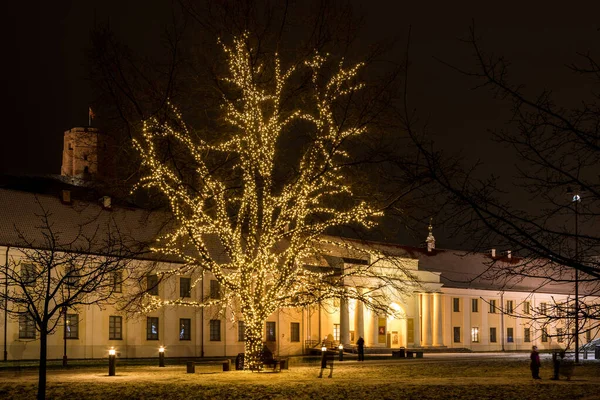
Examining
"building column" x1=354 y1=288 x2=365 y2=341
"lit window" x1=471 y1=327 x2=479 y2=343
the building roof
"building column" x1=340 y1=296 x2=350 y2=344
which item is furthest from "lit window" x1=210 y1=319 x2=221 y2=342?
"lit window" x1=471 y1=327 x2=479 y2=343

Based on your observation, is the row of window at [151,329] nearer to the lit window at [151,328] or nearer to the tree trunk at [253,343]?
the lit window at [151,328]

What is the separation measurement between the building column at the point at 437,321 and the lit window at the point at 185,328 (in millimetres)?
32371

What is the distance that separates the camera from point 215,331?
6562 cm

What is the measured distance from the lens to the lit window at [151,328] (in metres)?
60.8

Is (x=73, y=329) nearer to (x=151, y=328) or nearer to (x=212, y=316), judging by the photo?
(x=151, y=328)

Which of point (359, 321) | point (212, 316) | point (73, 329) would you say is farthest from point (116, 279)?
point (359, 321)

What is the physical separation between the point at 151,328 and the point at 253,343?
1193 inches

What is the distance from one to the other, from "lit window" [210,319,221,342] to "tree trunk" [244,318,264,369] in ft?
109

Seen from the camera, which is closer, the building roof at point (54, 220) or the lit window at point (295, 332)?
the building roof at point (54, 220)

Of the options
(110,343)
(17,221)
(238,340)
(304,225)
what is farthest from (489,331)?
(304,225)

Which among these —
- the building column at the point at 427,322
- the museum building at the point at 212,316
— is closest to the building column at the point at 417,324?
the museum building at the point at 212,316

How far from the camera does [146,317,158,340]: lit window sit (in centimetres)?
6081

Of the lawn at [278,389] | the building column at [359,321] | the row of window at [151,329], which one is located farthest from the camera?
the building column at [359,321]

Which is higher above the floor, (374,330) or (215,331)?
(215,331)
